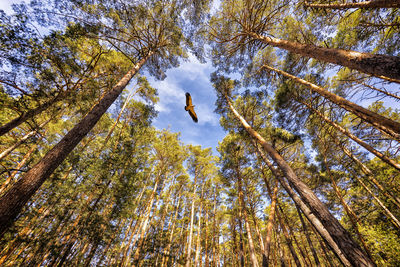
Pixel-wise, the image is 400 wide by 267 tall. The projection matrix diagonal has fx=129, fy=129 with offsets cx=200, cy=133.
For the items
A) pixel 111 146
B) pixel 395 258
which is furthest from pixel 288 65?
pixel 111 146

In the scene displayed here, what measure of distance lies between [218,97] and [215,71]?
190cm

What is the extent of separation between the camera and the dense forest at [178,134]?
3.53m

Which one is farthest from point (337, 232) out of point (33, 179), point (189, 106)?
point (189, 106)

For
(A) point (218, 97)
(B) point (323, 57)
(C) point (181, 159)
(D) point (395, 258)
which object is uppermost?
(A) point (218, 97)

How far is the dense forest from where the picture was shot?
11.6ft

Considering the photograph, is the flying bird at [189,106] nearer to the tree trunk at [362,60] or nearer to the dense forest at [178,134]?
the dense forest at [178,134]

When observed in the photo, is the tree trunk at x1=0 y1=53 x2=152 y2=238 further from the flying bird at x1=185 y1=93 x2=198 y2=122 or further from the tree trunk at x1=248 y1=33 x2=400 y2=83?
the tree trunk at x1=248 y1=33 x2=400 y2=83

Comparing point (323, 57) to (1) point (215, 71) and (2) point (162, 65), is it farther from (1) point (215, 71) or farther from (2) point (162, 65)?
(2) point (162, 65)

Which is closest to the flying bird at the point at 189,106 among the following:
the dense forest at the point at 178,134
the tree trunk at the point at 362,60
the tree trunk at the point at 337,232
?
the dense forest at the point at 178,134

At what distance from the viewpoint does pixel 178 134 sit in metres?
12.8

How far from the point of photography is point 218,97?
403 inches

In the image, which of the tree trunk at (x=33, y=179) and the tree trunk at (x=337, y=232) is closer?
the tree trunk at (x=33, y=179)

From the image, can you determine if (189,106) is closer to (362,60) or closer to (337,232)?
(362,60)

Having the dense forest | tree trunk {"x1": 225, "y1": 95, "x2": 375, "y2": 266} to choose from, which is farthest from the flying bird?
tree trunk {"x1": 225, "y1": 95, "x2": 375, "y2": 266}
